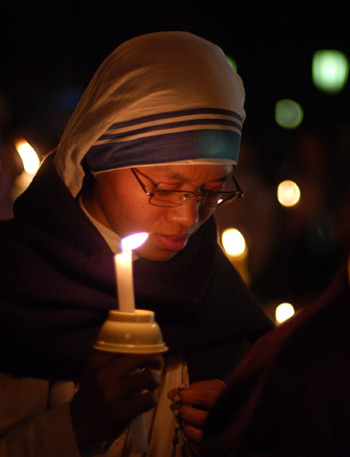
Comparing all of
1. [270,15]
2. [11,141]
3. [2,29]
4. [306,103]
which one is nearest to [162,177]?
[11,141]

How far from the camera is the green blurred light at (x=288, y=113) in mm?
6473

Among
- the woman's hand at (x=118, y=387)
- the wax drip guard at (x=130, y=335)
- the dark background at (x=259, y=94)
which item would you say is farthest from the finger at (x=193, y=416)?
the dark background at (x=259, y=94)

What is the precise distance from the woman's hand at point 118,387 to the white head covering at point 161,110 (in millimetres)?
671

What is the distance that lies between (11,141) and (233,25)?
8.85 feet

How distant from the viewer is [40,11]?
16.5 feet

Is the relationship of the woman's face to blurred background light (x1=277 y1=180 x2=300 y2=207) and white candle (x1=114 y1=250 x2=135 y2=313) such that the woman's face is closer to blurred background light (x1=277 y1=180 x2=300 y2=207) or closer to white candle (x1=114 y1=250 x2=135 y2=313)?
white candle (x1=114 y1=250 x2=135 y2=313)

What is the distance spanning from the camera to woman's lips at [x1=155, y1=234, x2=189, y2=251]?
2000 mm

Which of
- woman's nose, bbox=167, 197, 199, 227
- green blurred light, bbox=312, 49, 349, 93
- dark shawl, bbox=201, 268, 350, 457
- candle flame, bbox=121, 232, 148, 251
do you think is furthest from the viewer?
green blurred light, bbox=312, 49, 349, 93

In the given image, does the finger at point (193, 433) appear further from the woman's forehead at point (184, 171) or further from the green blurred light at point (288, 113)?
the green blurred light at point (288, 113)

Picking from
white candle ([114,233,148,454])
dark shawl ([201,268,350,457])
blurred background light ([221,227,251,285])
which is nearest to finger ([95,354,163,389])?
white candle ([114,233,148,454])

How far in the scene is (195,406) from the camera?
1.88 m

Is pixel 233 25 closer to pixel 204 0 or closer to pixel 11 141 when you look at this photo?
pixel 204 0

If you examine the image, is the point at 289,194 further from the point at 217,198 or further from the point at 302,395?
the point at 302,395

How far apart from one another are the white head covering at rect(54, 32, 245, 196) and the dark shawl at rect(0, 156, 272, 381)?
0.86 feet
